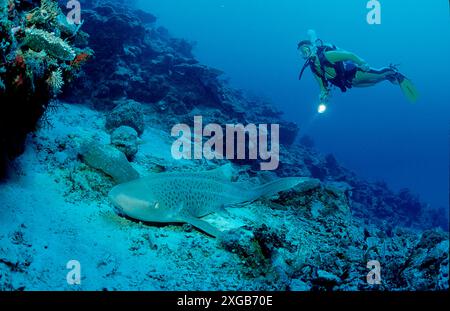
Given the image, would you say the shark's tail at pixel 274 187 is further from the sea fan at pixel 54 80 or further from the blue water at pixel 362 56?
the blue water at pixel 362 56

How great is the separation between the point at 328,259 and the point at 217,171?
2344mm

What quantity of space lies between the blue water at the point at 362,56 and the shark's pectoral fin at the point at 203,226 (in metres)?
81.2

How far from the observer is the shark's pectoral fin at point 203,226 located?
3.95 m

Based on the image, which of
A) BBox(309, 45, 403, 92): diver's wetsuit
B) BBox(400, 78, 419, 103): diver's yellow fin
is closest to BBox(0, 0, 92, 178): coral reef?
BBox(309, 45, 403, 92): diver's wetsuit

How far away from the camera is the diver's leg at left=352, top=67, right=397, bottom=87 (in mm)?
7020

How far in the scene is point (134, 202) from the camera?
3.84 metres

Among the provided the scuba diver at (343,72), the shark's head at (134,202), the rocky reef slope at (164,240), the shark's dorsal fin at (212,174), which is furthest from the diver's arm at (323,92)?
the shark's head at (134,202)

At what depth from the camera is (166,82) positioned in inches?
537

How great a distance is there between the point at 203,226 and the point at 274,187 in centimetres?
195

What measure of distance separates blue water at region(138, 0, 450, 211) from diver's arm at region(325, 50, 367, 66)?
77193 mm

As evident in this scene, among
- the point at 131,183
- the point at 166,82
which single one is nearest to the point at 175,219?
the point at 131,183

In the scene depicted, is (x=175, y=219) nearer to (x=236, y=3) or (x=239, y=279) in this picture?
(x=239, y=279)
